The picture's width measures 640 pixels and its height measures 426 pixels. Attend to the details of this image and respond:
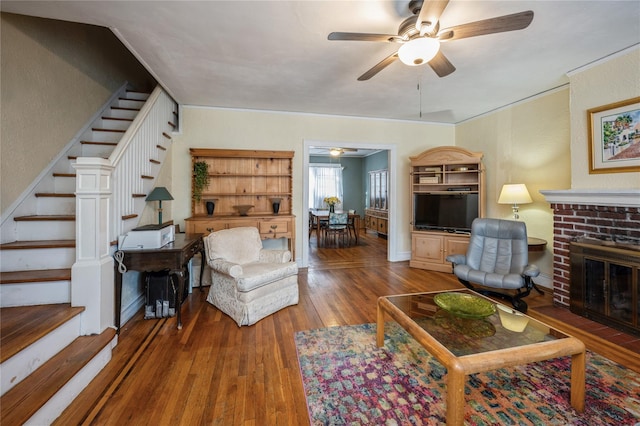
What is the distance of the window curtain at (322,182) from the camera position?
9.02 m

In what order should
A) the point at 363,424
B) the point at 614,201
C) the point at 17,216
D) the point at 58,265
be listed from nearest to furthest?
the point at 363,424
the point at 58,265
the point at 17,216
the point at 614,201

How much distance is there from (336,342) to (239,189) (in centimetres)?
294

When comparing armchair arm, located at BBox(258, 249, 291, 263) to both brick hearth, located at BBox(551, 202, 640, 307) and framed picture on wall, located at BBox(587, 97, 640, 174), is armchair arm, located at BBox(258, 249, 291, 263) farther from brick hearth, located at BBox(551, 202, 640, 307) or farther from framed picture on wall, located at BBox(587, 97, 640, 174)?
framed picture on wall, located at BBox(587, 97, 640, 174)

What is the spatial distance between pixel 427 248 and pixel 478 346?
3147 mm

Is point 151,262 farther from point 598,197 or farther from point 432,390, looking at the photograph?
point 598,197

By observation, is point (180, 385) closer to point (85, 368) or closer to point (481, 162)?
point (85, 368)

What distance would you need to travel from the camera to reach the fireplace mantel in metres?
2.44

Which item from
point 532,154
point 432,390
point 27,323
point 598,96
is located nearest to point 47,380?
point 27,323

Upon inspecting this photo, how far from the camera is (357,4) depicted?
6.37 ft

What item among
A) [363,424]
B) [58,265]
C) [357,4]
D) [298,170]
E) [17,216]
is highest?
[357,4]

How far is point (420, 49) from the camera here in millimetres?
1854

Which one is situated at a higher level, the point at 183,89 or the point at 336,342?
the point at 183,89

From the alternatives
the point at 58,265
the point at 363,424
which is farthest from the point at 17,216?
the point at 363,424

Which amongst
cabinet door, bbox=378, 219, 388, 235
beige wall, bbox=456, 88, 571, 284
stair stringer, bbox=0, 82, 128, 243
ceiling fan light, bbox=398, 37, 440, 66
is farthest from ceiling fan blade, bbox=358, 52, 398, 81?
cabinet door, bbox=378, 219, 388, 235
